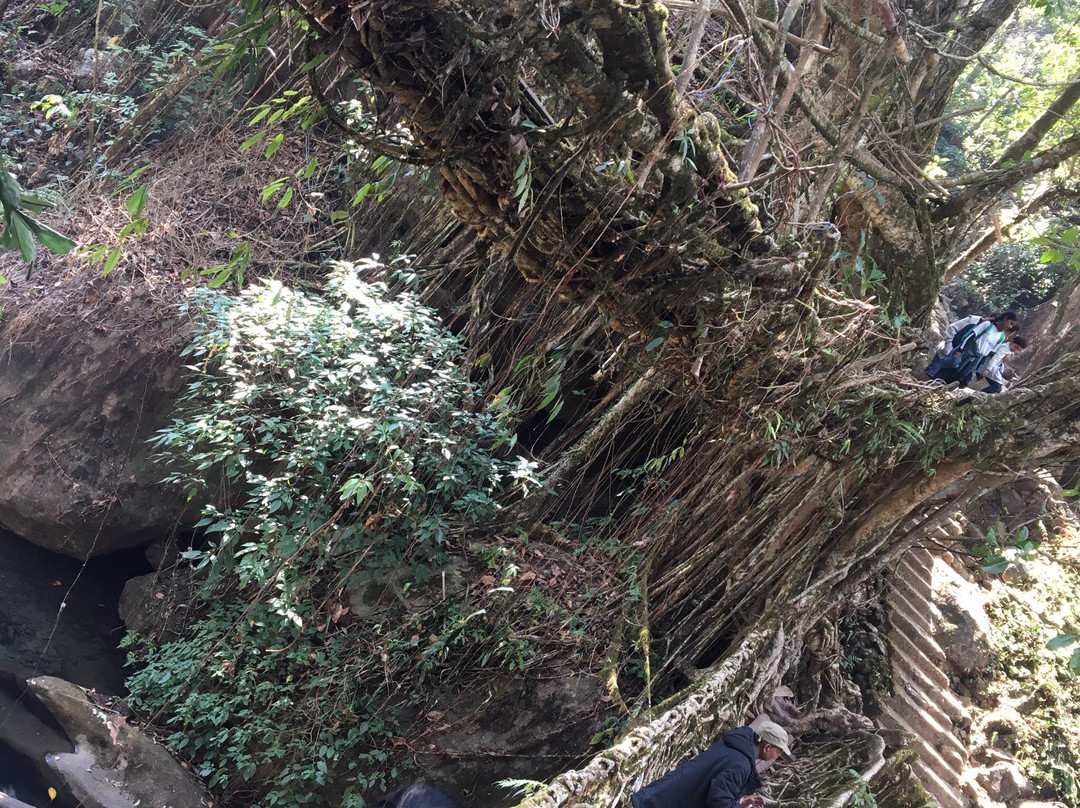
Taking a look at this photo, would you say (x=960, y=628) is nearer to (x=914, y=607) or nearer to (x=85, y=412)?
(x=914, y=607)

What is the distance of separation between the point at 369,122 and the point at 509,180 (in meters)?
0.92

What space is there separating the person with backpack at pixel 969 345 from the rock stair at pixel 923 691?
163 cm

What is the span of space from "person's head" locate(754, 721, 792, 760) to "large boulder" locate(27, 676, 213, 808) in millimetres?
2883

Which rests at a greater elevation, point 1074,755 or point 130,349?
point 1074,755

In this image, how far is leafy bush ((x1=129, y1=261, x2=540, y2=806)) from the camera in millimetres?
4238

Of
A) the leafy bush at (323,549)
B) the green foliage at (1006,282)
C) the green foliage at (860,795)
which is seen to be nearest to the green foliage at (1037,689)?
the green foliage at (860,795)

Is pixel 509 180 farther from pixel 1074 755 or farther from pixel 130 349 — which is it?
pixel 1074 755

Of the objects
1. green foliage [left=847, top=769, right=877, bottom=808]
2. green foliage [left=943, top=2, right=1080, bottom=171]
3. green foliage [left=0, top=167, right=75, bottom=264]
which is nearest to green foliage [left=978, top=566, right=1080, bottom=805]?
green foliage [left=847, top=769, right=877, bottom=808]

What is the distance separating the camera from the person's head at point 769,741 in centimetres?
365

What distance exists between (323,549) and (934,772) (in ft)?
13.4

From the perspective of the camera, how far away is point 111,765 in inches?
163

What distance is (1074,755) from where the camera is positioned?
5.98m

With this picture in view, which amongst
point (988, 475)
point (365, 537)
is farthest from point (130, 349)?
point (988, 475)

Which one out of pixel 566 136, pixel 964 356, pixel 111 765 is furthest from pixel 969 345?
pixel 111 765
